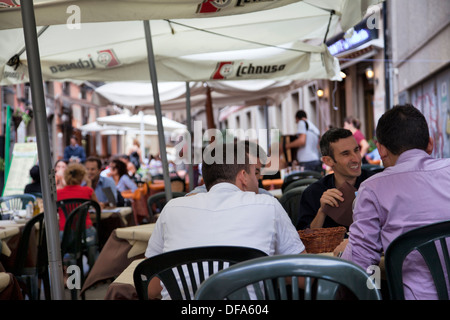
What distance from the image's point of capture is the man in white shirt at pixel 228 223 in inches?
107

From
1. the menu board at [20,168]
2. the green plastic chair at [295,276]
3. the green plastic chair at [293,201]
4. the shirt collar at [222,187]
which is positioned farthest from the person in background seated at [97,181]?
the green plastic chair at [295,276]

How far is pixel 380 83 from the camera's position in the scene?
58.4 ft

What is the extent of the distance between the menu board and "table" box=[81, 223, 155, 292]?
30.0ft

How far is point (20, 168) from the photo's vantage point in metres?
13.6

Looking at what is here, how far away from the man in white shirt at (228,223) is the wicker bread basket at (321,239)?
37 centimetres

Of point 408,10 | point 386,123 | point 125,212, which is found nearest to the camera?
point 386,123

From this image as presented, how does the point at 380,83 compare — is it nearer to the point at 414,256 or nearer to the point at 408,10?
the point at 408,10

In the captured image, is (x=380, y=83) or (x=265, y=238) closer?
(x=265, y=238)

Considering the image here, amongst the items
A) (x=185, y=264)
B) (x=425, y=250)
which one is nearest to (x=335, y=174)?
(x=425, y=250)

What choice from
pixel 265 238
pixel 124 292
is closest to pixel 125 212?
pixel 124 292

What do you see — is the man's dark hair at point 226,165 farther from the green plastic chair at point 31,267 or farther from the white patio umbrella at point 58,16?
the green plastic chair at point 31,267

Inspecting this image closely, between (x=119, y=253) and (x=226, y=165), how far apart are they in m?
1.87

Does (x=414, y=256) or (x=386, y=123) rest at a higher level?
(x=386, y=123)

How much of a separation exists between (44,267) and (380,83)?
13813 mm
